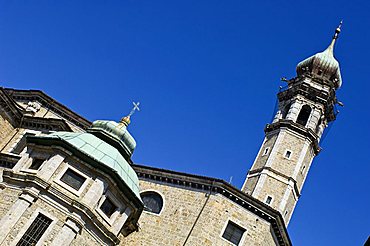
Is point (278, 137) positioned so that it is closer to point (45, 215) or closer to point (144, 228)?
point (144, 228)

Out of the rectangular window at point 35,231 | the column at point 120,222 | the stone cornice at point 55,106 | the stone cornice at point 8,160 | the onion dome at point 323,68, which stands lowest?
the rectangular window at point 35,231

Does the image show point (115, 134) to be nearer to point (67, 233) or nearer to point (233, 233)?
point (67, 233)

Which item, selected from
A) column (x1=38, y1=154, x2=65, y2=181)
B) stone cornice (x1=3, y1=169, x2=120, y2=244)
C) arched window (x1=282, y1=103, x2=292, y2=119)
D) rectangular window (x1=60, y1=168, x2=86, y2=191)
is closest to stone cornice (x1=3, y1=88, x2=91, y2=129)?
column (x1=38, y1=154, x2=65, y2=181)

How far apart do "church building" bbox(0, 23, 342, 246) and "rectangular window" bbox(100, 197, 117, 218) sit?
4cm

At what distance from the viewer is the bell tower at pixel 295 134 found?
120 feet

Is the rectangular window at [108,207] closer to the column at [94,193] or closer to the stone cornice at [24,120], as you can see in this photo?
the column at [94,193]

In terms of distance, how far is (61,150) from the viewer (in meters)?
22.0

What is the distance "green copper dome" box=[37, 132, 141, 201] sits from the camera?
22.3m

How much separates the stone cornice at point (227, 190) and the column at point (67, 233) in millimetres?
9658

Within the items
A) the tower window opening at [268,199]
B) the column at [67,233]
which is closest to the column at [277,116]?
the tower window opening at [268,199]

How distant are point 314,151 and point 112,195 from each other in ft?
72.8

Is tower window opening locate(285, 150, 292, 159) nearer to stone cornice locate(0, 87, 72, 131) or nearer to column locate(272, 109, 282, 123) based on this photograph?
column locate(272, 109, 282, 123)

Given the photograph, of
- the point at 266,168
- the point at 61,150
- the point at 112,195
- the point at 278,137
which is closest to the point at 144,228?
the point at 112,195

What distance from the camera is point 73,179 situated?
21.7 metres
